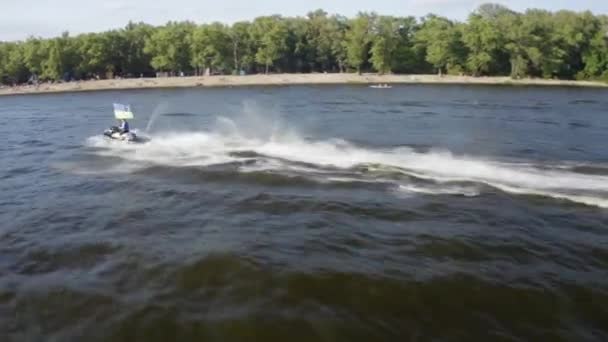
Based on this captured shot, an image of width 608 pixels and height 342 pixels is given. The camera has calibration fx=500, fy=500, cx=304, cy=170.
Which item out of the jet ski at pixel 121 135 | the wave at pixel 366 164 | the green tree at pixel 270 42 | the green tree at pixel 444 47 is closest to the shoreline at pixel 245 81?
the green tree at pixel 444 47

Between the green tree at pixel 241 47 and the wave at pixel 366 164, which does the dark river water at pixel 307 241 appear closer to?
the wave at pixel 366 164

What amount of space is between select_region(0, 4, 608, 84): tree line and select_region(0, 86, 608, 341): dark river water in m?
101

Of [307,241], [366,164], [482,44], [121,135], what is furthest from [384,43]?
[307,241]

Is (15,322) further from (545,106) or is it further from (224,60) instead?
(224,60)

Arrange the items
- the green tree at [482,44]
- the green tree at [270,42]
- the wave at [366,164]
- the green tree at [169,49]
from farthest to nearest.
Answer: the green tree at [169,49] → the green tree at [270,42] → the green tree at [482,44] → the wave at [366,164]

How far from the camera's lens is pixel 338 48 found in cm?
15275

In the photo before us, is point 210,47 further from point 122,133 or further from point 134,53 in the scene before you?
point 122,133

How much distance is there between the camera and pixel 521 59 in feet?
425

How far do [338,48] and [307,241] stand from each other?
454 feet

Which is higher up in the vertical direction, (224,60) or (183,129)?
(224,60)

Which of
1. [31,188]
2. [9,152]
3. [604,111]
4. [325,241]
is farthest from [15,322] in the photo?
[604,111]

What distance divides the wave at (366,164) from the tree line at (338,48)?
4193 inches

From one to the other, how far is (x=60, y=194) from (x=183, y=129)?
936 inches

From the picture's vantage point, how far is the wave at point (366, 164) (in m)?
27.1
